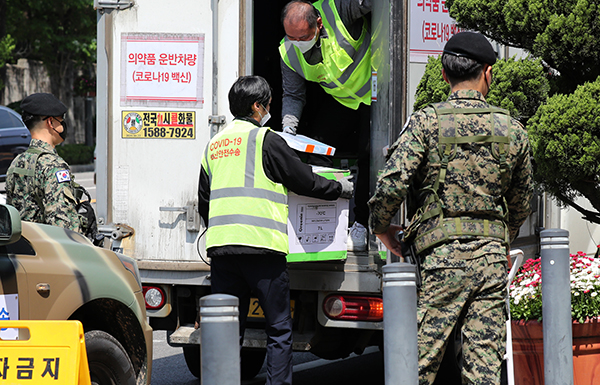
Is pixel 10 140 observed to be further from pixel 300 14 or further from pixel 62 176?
pixel 62 176

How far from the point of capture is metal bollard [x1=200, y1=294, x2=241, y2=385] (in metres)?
2.68

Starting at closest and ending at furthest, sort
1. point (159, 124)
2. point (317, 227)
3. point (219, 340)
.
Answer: point (219, 340) < point (317, 227) < point (159, 124)

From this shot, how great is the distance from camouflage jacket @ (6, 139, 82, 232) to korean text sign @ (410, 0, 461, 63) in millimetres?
2186

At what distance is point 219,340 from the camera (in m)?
2.69

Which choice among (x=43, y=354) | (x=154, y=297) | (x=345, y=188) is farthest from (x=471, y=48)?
(x=154, y=297)

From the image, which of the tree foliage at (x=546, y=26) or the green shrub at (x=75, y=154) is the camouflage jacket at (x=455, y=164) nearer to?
the tree foliage at (x=546, y=26)

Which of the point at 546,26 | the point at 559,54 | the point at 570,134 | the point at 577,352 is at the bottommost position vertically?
the point at 577,352

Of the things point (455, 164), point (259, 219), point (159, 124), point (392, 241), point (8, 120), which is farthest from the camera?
point (8, 120)

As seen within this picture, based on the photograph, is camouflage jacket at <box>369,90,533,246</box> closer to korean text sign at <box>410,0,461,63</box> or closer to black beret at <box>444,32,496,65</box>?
black beret at <box>444,32,496,65</box>

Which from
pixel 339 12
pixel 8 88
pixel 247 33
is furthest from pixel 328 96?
pixel 8 88

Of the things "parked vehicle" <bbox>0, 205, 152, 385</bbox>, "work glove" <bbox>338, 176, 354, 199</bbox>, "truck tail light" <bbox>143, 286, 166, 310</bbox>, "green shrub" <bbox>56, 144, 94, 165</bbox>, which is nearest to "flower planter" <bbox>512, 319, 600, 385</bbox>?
"work glove" <bbox>338, 176, 354, 199</bbox>

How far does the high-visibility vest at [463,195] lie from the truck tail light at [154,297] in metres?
2.06

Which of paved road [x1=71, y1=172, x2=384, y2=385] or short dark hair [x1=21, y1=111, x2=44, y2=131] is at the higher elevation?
short dark hair [x1=21, y1=111, x2=44, y2=131]

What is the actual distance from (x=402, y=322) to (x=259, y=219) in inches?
45.4
